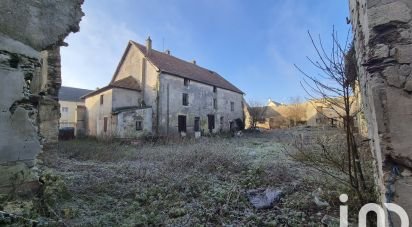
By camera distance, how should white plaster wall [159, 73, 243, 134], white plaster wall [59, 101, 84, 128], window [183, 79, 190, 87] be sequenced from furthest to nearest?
white plaster wall [59, 101, 84, 128] < window [183, 79, 190, 87] < white plaster wall [159, 73, 243, 134]

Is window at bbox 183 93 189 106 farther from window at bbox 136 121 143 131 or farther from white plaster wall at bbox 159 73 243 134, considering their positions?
window at bbox 136 121 143 131

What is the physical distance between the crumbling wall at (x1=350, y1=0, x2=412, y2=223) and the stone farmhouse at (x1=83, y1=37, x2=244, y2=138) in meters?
17.1

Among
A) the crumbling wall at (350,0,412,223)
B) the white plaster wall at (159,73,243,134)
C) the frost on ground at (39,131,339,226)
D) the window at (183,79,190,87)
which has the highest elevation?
the window at (183,79,190,87)

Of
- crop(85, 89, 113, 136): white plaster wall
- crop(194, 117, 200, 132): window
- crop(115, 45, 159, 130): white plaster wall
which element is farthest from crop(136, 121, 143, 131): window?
crop(194, 117, 200, 132): window

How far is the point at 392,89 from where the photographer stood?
2.15 metres

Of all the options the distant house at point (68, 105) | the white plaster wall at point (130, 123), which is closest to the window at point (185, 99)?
the white plaster wall at point (130, 123)

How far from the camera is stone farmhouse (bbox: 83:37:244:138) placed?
19453mm

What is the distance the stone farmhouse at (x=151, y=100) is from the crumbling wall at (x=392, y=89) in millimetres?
17103

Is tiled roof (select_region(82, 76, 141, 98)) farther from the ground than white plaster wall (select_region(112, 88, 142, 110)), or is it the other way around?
tiled roof (select_region(82, 76, 141, 98))

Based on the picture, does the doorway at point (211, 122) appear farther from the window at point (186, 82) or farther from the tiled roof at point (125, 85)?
the tiled roof at point (125, 85)

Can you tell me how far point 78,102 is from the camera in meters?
37.1

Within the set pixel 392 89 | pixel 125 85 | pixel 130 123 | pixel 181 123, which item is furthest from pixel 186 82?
pixel 392 89

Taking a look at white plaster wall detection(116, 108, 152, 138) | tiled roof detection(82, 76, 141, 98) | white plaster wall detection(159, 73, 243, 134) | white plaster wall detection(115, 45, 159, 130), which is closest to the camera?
white plaster wall detection(116, 108, 152, 138)

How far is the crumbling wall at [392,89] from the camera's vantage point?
2090 mm
